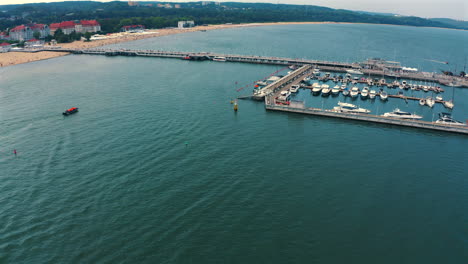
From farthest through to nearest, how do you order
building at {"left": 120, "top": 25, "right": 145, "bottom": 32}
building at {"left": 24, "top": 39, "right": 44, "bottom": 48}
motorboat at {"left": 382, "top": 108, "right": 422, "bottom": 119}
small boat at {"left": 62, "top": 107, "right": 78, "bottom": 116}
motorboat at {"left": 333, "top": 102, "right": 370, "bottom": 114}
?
building at {"left": 120, "top": 25, "right": 145, "bottom": 32} → building at {"left": 24, "top": 39, "right": 44, "bottom": 48} → motorboat at {"left": 333, "top": 102, "right": 370, "bottom": 114} → motorboat at {"left": 382, "top": 108, "right": 422, "bottom": 119} → small boat at {"left": 62, "top": 107, "right": 78, "bottom": 116}

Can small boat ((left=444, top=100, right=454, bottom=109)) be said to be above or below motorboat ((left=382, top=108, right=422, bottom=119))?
above

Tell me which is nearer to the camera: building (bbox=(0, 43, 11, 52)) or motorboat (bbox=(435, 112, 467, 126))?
motorboat (bbox=(435, 112, 467, 126))

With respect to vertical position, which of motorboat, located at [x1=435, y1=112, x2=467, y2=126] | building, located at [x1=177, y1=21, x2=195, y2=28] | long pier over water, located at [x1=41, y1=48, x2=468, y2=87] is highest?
building, located at [x1=177, y1=21, x2=195, y2=28]

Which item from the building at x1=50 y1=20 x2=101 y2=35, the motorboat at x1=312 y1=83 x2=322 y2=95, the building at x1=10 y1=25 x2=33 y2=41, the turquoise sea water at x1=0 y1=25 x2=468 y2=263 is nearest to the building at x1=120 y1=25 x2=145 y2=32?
the building at x1=50 y1=20 x2=101 y2=35

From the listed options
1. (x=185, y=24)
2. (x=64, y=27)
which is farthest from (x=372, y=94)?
(x=185, y=24)

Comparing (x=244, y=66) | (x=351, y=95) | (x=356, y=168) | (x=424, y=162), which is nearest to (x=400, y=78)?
(x=351, y=95)

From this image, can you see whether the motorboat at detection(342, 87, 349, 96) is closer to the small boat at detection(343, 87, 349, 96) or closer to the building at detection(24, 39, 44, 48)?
the small boat at detection(343, 87, 349, 96)
